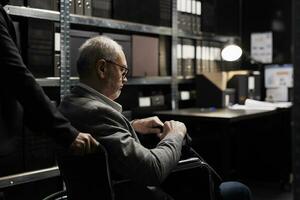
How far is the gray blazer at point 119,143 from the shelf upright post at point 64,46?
1254mm

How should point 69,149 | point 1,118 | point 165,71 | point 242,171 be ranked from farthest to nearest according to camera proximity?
point 242,171 < point 165,71 < point 1,118 < point 69,149

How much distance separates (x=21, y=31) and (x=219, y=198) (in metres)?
1.51

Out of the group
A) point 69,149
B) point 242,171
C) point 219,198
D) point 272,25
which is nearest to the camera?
point 69,149

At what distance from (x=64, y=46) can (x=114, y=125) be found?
4.68 ft

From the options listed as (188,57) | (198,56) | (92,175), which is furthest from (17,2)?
(198,56)

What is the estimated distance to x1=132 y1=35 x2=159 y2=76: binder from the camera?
326cm

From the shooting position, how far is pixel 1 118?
147 cm

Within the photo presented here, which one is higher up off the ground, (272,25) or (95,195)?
(272,25)

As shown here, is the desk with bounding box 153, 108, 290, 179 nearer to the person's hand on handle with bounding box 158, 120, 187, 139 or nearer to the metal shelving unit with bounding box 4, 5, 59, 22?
the metal shelving unit with bounding box 4, 5, 59, 22

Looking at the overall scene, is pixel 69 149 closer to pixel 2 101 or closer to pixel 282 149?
pixel 2 101

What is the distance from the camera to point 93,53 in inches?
62.0

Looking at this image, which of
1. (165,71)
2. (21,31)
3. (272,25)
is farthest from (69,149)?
(272,25)

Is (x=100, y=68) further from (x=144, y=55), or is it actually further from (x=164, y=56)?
(x=164, y=56)

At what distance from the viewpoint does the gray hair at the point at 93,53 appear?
1.57 m
